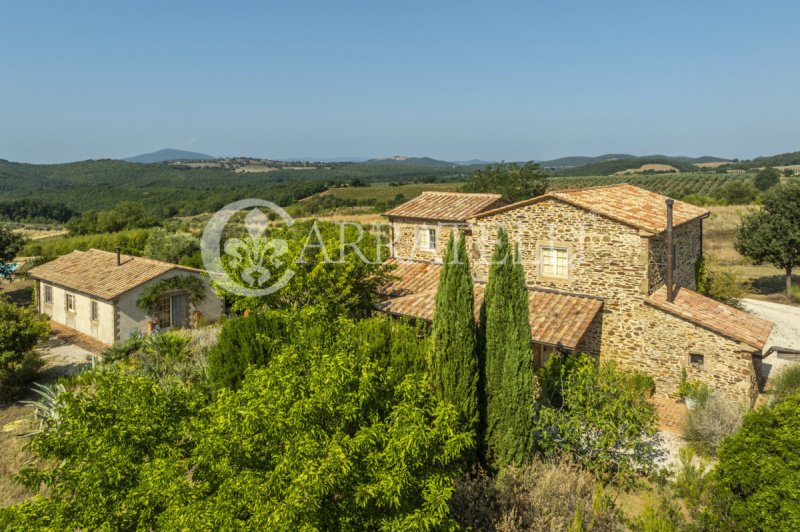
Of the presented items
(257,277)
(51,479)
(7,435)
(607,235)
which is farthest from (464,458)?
(7,435)

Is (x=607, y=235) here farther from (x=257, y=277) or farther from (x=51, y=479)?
(x=51, y=479)

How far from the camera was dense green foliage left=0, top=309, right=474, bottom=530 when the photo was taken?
570 cm

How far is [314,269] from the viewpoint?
53.6 feet

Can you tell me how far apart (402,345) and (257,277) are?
23.5ft

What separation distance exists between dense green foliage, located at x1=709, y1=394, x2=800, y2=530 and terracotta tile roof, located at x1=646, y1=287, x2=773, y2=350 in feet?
18.9

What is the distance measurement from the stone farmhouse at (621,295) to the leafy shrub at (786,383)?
0.46 meters

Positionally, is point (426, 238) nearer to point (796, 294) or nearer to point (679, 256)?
point (679, 256)

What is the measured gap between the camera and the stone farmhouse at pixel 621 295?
14102mm

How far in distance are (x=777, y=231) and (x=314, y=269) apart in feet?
78.0

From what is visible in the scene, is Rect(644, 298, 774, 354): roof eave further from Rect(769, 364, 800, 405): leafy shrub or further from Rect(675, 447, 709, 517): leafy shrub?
Rect(675, 447, 709, 517): leafy shrub

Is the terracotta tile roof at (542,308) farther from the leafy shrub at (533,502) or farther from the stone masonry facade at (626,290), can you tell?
the leafy shrub at (533,502)

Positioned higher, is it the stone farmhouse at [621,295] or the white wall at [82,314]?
the stone farmhouse at [621,295]

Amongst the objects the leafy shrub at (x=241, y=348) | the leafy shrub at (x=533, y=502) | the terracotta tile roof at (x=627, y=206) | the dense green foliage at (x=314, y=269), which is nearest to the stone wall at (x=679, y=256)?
the terracotta tile roof at (x=627, y=206)

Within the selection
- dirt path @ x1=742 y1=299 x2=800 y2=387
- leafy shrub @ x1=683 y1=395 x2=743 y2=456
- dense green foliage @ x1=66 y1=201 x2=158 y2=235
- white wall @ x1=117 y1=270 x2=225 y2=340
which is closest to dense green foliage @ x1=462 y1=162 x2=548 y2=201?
dirt path @ x1=742 y1=299 x2=800 y2=387
